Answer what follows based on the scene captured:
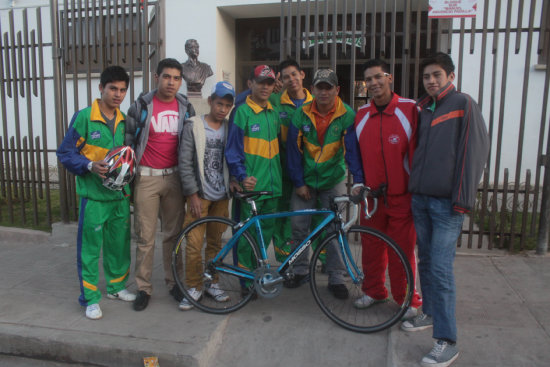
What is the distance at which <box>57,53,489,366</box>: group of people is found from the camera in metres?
3.23

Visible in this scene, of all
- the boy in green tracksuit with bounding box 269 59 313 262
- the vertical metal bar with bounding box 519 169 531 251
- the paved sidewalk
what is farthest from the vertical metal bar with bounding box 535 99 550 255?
the boy in green tracksuit with bounding box 269 59 313 262

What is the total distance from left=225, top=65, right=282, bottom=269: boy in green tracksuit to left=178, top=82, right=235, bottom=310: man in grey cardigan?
0.44 ft

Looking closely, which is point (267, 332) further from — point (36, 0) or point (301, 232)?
point (36, 0)

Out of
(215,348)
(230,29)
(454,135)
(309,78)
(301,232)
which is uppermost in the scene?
(230,29)

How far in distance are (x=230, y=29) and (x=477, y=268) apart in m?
7.11

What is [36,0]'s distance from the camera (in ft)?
33.0

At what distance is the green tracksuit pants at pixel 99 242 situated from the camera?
11.6 ft

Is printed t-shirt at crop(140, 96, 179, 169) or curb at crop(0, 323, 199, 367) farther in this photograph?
printed t-shirt at crop(140, 96, 179, 169)

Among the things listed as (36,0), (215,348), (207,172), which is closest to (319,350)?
(215,348)

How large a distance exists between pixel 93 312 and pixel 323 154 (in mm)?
2259

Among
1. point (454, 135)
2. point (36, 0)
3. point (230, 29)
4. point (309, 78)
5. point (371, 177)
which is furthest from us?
point (36, 0)

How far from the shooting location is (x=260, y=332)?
3.42 metres

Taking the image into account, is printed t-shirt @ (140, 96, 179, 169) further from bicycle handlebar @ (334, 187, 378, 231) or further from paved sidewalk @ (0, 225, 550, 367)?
bicycle handlebar @ (334, 187, 378, 231)

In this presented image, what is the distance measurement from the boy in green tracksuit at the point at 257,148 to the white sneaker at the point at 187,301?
0.45 metres
